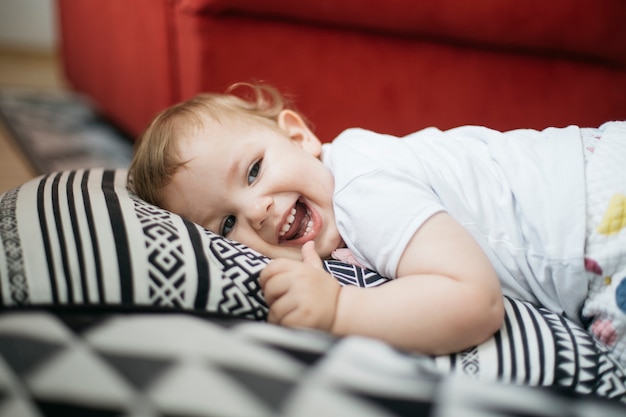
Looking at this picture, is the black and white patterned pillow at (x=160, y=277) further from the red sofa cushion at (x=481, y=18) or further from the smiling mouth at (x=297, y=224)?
the red sofa cushion at (x=481, y=18)

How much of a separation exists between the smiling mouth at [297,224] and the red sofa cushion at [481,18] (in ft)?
1.55

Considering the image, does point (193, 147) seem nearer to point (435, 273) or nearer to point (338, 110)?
point (435, 273)

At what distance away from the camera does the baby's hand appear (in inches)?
17.5

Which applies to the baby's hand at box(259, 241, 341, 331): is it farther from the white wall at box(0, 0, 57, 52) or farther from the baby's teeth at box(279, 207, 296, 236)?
the white wall at box(0, 0, 57, 52)

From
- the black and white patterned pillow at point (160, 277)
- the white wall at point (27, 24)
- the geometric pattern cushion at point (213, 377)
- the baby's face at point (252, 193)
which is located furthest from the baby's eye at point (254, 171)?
the white wall at point (27, 24)

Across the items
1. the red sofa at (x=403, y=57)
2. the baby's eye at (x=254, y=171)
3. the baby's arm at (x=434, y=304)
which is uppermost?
the red sofa at (x=403, y=57)

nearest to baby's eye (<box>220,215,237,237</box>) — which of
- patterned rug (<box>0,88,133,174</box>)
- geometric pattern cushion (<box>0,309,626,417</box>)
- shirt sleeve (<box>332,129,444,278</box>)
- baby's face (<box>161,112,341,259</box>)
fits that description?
baby's face (<box>161,112,341,259</box>)

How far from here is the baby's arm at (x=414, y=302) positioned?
1.46 feet

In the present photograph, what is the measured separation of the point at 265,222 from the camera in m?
0.59

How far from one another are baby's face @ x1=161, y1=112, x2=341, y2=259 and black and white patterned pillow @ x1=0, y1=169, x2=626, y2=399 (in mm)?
76

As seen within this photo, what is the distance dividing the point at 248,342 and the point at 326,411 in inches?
3.2

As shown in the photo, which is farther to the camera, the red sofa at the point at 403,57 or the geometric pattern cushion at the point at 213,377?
the red sofa at the point at 403,57

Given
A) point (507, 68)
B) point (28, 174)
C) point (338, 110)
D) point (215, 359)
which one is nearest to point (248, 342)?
point (215, 359)

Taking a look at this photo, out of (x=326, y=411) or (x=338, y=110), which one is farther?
(x=338, y=110)
